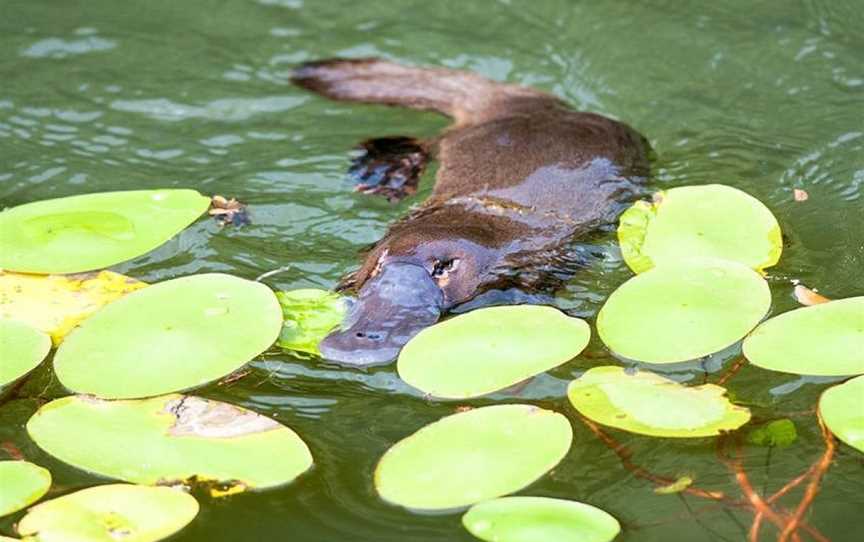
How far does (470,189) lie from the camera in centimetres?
312

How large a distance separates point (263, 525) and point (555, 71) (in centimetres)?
242

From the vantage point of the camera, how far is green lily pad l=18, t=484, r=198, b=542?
182cm

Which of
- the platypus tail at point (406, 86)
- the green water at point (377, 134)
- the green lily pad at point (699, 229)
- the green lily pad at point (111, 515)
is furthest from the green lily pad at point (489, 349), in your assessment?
the platypus tail at point (406, 86)

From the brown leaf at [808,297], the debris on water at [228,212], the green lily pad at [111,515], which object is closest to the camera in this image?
the green lily pad at [111,515]

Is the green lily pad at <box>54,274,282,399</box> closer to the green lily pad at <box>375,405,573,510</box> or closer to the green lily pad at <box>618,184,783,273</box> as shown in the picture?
the green lily pad at <box>375,405,573,510</box>

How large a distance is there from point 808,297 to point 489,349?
30.9 inches

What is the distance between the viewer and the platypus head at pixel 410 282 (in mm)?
2387

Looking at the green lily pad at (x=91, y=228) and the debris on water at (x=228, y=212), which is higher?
the green lily pad at (x=91, y=228)

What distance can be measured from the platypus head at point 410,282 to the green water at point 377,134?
7 cm

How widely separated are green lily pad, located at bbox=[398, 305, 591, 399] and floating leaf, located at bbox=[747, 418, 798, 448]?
36 cm

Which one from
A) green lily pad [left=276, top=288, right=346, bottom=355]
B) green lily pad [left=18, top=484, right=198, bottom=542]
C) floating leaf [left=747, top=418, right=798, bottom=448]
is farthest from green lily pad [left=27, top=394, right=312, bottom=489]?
floating leaf [left=747, top=418, right=798, bottom=448]

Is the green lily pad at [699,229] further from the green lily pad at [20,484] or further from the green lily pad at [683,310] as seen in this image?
the green lily pad at [20,484]

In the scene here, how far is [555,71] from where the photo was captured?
13.1 ft

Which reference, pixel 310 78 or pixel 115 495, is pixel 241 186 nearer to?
pixel 310 78
